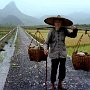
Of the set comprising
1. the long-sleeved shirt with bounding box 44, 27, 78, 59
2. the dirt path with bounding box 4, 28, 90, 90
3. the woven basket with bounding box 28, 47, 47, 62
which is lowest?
the dirt path with bounding box 4, 28, 90, 90

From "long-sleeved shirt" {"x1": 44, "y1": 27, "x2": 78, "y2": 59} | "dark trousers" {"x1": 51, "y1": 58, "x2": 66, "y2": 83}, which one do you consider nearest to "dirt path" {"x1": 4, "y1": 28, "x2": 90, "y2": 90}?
"dark trousers" {"x1": 51, "y1": 58, "x2": 66, "y2": 83}

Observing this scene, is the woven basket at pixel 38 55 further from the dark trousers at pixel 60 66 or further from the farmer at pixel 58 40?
the farmer at pixel 58 40

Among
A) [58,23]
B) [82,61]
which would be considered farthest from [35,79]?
[58,23]

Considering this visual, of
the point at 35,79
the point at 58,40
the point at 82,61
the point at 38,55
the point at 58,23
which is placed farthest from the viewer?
the point at 38,55

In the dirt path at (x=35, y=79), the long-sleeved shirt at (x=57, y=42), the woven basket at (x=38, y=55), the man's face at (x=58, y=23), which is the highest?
the man's face at (x=58, y=23)

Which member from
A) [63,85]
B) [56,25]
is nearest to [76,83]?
[63,85]

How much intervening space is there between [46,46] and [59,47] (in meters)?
0.31

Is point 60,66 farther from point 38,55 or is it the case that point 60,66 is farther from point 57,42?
point 38,55

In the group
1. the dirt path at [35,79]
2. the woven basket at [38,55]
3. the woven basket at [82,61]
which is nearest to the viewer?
the dirt path at [35,79]

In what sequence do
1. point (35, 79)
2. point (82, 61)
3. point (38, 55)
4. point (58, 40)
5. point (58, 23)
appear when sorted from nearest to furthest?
point (58, 23) → point (58, 40) → point (82, 61) → point (35, 79) → point (38, 55)

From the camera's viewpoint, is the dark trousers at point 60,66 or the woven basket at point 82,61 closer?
the dark trousers at point 60,66

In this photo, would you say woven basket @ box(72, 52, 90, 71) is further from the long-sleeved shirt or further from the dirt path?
the long-sleeved shirt

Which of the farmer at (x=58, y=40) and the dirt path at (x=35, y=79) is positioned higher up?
the farmer at (x=58, y=40)

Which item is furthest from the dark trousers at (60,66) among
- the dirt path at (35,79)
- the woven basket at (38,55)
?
the woven basket at (38,55)
